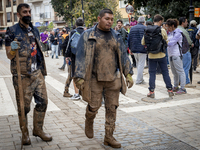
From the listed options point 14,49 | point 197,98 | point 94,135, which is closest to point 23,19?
point 14,49

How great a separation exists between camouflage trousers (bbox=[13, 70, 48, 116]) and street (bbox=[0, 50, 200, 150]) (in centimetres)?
60

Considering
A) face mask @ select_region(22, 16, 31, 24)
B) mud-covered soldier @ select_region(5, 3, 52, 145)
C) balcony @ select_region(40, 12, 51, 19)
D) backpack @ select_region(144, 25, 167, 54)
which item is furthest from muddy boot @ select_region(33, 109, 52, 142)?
balcony @ select_region(40, 12, 51, 19)

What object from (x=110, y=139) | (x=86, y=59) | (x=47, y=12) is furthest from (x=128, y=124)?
(x=47, y=12)

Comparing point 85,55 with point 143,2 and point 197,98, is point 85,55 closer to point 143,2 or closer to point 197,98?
point 197,98

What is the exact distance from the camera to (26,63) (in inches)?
168

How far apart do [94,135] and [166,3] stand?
1762 centimetres

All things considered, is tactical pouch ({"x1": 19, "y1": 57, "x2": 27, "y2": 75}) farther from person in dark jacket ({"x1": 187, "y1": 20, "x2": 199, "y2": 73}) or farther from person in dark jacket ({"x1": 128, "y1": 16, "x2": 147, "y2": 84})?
person in dark jacket ({"x1": 187, "y1": 20, "x2": 199, "y2": 73})

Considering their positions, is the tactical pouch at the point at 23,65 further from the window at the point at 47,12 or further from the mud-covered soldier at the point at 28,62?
the window at the point at 47,12

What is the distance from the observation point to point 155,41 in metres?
7.28

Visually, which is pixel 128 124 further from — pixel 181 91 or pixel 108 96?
pixel 181 91

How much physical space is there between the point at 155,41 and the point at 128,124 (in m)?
2.83

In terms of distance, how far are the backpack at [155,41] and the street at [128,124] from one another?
128 centimetres

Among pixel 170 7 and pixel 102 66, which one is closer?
pixel 102 66

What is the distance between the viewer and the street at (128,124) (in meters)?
4.32
